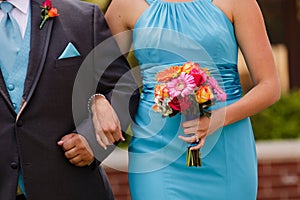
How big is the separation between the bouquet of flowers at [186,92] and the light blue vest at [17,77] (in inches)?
27.7

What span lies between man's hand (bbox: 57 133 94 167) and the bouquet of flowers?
443 mm

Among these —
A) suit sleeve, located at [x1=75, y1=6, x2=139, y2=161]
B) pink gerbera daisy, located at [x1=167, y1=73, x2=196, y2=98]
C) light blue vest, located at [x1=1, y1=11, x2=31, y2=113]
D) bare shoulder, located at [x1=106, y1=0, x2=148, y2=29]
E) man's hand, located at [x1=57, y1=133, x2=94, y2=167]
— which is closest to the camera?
pink gerbera daisy, located at [x1=167, y1=73, x2=196, y2=98]

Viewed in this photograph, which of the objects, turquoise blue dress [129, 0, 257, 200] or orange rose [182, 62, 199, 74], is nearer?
orange rose [182, 62, 199, 74]

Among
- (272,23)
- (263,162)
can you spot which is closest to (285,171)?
(263,162)

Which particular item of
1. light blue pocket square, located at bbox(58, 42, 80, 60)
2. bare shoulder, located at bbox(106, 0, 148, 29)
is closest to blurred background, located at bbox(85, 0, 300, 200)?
bare shoulder, located at bbox(106, 0, 148, 29)

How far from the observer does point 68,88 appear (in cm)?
488

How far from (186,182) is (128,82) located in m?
0.64

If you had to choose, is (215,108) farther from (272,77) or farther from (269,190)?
(269,190)

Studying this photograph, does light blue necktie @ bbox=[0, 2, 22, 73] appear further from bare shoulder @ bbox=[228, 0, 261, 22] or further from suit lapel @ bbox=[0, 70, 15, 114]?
bare shoulder @ bbox=[228, 0, 261, 22]

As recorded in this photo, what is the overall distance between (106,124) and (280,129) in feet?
18.3

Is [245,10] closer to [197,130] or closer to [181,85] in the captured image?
[181,85]

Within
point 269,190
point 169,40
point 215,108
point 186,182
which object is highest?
point 169,40

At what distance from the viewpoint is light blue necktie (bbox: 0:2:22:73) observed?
4.74 metres

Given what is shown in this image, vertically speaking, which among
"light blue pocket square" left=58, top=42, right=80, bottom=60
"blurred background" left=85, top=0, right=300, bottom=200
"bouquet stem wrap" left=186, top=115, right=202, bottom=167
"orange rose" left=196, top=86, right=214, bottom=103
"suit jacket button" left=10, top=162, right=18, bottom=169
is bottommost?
"blurred background" left=85, top=0, right=300, bottom=200
